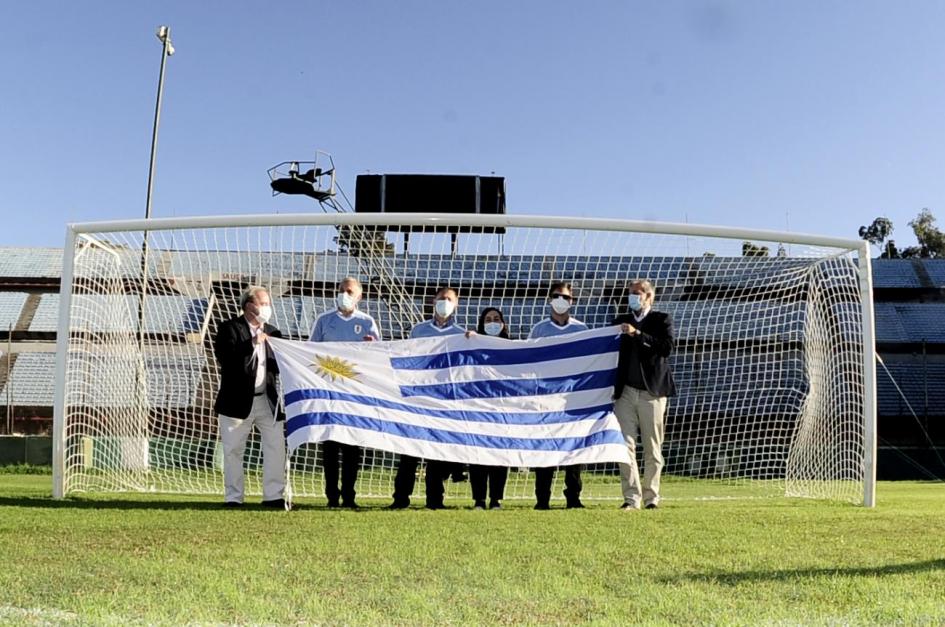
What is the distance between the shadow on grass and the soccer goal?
4.39 m

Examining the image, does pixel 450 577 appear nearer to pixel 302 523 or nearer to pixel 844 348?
pixel 302 523

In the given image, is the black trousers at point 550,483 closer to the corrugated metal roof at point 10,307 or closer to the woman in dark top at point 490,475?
the woman in dark top at point 490,475

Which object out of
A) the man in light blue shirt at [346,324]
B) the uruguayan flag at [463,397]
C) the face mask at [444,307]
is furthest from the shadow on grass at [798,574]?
the face mask at [444,307]

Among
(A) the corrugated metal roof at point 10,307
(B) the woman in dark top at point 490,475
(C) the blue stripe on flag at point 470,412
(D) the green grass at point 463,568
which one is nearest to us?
(D) the green grass at point 463,568

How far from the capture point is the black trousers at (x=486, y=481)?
23.4ft

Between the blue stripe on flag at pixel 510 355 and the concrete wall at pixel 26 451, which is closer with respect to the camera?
the blue stripe on flag at pixel 510 355

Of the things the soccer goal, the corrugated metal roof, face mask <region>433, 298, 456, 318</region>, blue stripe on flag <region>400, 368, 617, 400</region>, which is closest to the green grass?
blue stripe on flag <region>400, 368, 617, 400</region>

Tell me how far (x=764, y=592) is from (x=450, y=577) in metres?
1.37

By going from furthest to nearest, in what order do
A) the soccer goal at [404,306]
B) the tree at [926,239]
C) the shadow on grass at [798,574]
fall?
the tree at [926,239]
the soccer goal at [404,306]
the shadow on grass at [798,574]

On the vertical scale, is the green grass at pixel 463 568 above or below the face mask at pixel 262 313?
→ below

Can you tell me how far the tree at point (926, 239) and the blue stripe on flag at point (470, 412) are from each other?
199 ft

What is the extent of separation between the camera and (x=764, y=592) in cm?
346

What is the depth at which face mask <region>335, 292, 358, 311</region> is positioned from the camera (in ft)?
24.7

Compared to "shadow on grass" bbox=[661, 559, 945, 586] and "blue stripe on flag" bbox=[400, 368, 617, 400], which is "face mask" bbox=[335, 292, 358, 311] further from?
"shadow on grass" bbox=[661, 559, 945, 586]
